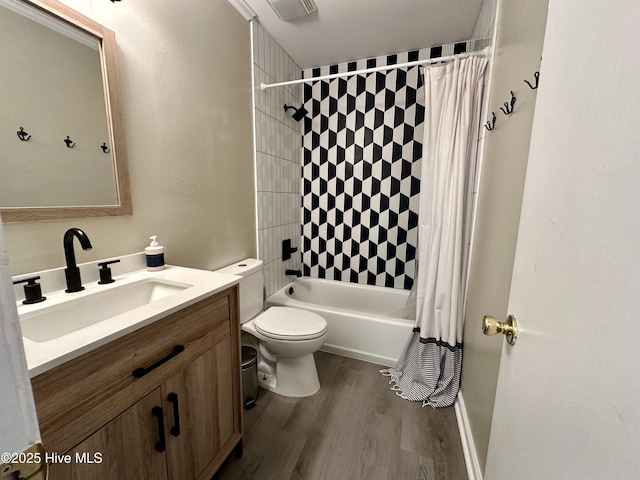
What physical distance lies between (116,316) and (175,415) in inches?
15.2

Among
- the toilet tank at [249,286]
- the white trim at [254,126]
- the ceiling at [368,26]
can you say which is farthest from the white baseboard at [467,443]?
the ceiling at [368,26]

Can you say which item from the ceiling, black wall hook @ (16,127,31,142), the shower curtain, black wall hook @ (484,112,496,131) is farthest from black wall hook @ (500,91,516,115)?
black wall hook @ (16,127,31,142)

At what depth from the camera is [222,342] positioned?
3.61 ft

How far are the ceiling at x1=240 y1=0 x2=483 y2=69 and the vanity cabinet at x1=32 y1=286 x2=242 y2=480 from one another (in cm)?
184

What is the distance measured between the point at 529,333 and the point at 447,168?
1.29 m

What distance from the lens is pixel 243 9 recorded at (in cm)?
171

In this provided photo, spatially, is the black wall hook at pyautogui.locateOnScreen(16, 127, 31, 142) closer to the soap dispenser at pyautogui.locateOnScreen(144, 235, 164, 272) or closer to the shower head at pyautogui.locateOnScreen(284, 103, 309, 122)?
the soap dispenser at pyautogui.locateOnScreen(144, 235, 164, 272)

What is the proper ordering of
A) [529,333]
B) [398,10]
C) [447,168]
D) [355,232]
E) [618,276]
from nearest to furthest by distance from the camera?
[618,276] → [529,333] → [447,168] → [398,10] → [355,232]

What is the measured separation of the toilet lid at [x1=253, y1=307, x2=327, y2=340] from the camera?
60.9 inches

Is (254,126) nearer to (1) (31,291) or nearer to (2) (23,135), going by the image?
(2) (23,135)

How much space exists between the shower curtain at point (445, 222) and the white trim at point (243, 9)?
3.87 feet

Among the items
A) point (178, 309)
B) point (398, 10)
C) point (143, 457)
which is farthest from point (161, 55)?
point (143, 457)

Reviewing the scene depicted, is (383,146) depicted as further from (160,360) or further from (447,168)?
(160,360)

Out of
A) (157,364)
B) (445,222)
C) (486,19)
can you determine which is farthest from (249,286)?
(486,19)
